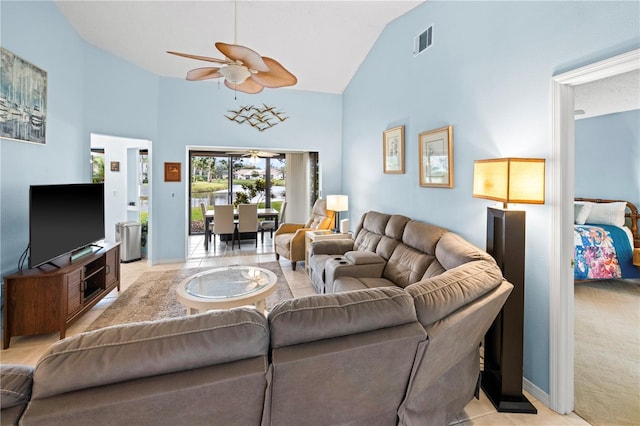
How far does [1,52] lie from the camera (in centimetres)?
254

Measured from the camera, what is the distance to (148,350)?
0.93m

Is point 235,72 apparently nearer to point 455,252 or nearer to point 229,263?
point 455,252

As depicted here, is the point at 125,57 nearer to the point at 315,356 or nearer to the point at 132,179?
the point at 132,179

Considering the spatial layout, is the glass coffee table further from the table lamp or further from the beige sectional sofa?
the table lamp

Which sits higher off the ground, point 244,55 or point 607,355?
point 244,55

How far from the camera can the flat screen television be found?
2602 millimetres

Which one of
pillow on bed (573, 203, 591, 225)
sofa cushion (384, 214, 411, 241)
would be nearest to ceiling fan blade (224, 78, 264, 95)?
sofa cushion (384, 214, 411, 241)

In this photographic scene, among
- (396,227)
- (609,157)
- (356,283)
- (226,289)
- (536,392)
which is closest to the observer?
(536,392)

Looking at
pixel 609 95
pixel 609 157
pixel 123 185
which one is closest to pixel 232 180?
pixel 123 185

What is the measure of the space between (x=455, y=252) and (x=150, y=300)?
355cm

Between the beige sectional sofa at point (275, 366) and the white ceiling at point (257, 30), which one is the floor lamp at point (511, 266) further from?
the white ceiling at point (257, 30)

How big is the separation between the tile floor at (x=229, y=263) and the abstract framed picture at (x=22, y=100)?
1.91 metres

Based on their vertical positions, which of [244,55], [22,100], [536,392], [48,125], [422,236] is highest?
[244,55]

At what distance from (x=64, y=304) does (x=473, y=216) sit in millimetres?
3794
